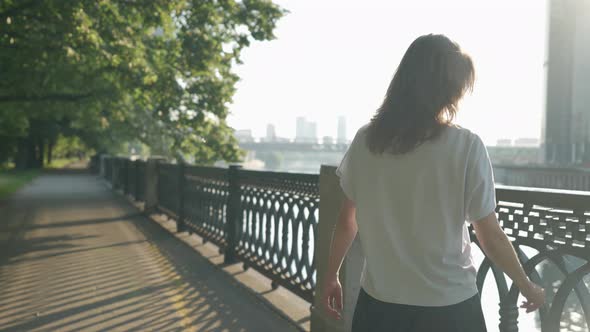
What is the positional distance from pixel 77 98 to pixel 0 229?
909 centimetres

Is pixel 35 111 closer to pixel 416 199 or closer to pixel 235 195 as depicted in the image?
pixel 235 195

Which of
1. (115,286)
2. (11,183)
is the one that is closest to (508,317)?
(115,286)

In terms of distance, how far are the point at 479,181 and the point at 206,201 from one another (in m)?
7.70

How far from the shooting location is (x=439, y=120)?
2018 mm

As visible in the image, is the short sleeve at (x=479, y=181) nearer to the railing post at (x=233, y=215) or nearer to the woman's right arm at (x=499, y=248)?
the woman's right arm at (x=499, y=248)

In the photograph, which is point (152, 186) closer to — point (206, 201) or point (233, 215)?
point (206, 201)

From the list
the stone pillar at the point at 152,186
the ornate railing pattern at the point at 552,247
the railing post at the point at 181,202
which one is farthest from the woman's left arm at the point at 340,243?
the stone pillar at the point at 152,186

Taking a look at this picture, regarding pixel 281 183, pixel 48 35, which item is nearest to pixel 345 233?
pixel 281 183

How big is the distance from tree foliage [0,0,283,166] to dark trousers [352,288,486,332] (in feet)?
35.7

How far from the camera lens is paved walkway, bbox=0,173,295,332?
525 cm

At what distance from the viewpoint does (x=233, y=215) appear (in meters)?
7.83

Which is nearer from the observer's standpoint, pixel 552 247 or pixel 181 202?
pixel 552 247

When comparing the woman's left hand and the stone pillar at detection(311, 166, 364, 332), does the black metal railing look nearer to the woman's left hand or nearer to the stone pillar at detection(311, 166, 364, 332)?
the stone pillar at detection(311, 166, 364, 332)

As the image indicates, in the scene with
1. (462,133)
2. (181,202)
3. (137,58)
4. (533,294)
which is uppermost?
(137,58)
